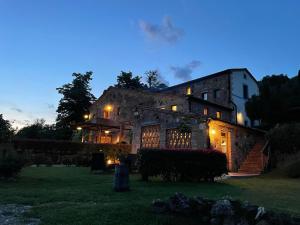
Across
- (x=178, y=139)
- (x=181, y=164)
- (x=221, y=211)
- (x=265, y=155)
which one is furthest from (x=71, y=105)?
(x=221, y=211)

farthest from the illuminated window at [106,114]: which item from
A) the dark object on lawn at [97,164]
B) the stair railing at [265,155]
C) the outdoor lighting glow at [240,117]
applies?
the stair railing at [265,155]

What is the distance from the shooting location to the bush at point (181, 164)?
10531 millimetres

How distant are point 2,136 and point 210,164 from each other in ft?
31.8

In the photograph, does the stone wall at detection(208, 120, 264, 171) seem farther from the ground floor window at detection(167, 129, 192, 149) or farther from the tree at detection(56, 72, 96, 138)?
the tree at detection(56, 72, 96, 138)

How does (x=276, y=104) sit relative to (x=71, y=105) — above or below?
below

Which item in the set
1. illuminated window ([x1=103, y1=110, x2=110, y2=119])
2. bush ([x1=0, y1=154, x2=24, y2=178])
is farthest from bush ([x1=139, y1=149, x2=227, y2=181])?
illuminated window ([x1=103, y1=110, x2=110, y2=119])

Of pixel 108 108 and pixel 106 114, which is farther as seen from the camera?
pixel 106 114

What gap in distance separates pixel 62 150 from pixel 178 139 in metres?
11.1

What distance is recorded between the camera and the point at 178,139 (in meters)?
17.9

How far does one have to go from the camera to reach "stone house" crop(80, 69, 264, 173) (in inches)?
678

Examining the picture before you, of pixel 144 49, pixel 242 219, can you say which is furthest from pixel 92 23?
pixel 242 219

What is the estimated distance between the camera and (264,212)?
3.61 metres

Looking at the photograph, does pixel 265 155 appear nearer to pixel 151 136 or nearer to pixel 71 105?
pixel 151 136

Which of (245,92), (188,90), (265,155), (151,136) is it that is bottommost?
(265,155)
